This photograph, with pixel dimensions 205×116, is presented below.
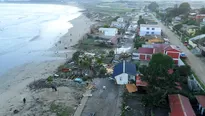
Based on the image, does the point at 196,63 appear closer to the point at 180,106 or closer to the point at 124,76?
the point at 124,76

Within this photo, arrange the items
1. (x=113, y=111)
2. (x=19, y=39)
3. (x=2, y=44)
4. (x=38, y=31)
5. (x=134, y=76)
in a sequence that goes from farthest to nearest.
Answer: (x=38, y=31)
(x=19, y=39)
(x=2, y=44)
(x=134, y=76)
(x=113, y=111)

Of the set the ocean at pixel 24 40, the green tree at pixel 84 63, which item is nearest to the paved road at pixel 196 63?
the green tree at pixel 84 63

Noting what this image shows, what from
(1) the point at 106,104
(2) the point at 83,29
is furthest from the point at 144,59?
(2) the point at 83,29

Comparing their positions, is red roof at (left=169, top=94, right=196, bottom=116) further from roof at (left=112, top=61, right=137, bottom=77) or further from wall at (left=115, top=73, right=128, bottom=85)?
roof at (left=112, top=61, right=137, bottom=77)

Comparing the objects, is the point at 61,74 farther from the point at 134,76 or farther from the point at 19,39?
the point at 19,39

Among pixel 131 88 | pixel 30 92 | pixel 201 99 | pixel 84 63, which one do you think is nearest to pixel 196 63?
pixel 131 88
